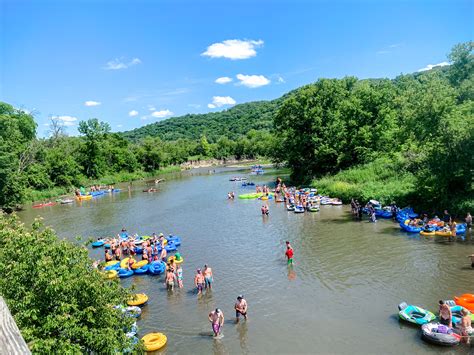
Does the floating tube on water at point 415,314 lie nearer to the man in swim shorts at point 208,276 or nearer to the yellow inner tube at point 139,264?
the man in swim shorts at point 208,276

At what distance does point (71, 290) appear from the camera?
34.0 feet

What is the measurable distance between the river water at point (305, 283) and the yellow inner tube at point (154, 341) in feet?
1.26

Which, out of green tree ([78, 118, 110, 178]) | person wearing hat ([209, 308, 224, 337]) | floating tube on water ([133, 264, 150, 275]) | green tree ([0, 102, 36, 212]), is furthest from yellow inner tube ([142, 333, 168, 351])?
green tree ([78, 118, 110, 178])

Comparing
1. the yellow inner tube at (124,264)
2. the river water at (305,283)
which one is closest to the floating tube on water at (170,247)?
the river water at (305,283)

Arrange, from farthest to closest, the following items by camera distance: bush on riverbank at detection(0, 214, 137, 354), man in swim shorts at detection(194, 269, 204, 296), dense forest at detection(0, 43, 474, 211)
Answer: dense forest at detection(0, 43, 474, 211), man in swim shorts at detection(194, 269, 204, 296), bush on riverbank at detection(0, 214, 137, 354)

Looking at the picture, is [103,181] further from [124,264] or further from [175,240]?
[124,264]

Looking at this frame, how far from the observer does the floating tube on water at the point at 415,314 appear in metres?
15.7

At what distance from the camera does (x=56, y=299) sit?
33.1 ft

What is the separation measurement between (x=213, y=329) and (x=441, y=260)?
48.9ft

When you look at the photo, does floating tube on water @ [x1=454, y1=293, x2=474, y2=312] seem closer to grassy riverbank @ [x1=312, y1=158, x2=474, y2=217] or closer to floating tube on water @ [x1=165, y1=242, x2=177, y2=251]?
grassy riverbank @ [x1=312, y1=158, x2=474, y2=217]

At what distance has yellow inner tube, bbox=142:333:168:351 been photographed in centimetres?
1533

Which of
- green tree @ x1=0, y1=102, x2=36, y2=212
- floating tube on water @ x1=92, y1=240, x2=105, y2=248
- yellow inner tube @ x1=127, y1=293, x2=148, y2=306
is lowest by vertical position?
yellow inner tube @ x1=127, y1=293, x2=148, y2=306

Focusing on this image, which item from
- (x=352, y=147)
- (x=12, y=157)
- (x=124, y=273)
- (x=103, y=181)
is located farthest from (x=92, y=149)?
(x=124, y=273)

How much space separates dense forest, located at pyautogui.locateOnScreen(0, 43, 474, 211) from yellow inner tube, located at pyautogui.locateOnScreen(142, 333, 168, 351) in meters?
25.4
